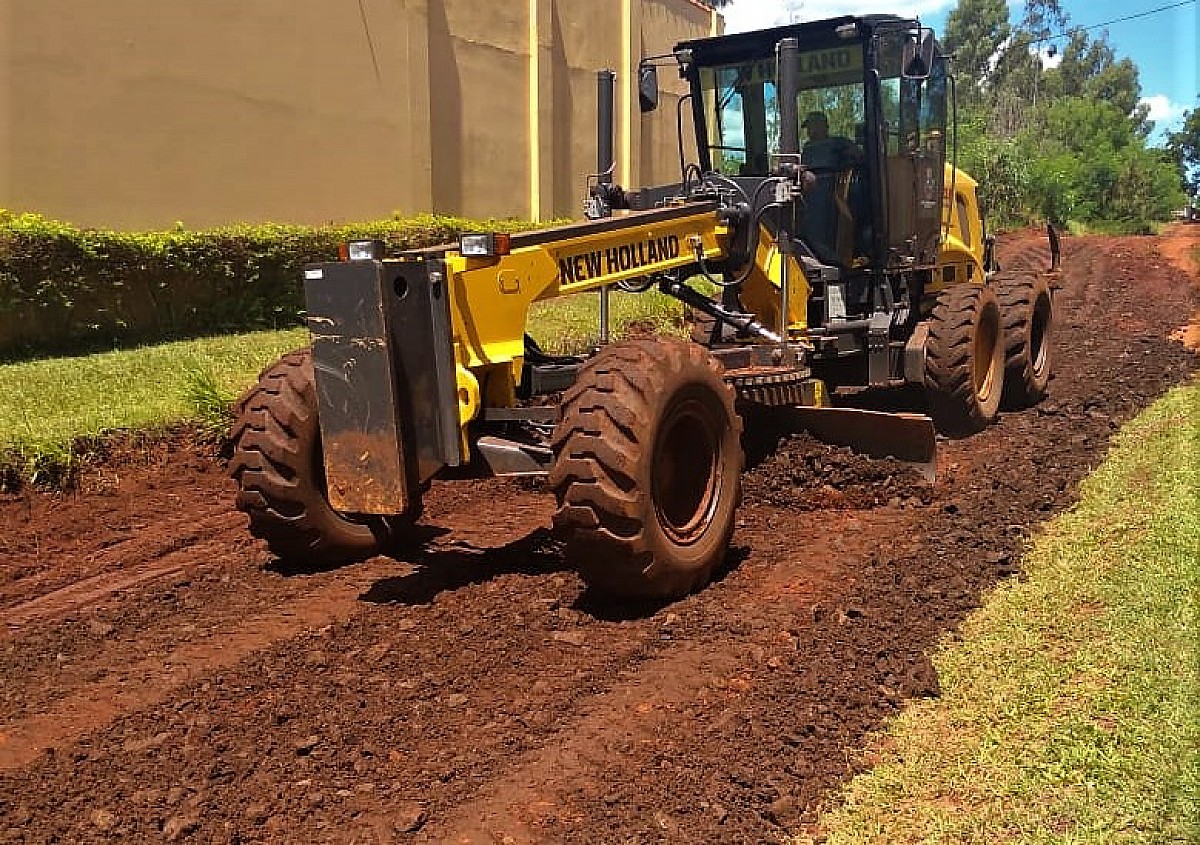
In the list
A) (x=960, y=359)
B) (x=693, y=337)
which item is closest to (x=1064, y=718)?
(x=960, y=359)

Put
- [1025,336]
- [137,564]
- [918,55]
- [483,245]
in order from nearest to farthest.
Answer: [483,245], [137,564], [918,55], [1025,336]

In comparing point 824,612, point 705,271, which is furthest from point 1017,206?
point 824,612

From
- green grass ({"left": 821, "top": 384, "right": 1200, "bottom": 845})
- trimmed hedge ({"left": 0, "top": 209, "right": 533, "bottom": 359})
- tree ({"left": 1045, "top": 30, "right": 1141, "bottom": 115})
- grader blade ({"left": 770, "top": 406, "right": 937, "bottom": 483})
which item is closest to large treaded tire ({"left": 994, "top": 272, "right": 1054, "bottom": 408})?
grader blade ({"left": 770, "top": 406, "right": 937, "bottom": 483})

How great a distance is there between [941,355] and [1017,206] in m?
28.8

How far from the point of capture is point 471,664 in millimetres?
A: 4730

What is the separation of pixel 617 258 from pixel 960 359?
339 centimetres

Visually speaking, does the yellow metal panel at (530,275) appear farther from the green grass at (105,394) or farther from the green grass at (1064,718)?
the green grass at (105,394)

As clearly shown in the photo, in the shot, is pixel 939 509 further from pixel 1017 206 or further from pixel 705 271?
pixel 1017 206

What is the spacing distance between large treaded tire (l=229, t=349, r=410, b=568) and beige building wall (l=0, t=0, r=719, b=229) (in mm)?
4201

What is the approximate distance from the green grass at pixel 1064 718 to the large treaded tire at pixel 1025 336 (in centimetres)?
376

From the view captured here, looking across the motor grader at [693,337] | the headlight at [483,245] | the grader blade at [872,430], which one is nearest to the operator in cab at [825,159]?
the motor grader at [693,337]

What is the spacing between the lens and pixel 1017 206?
3478 centimetres

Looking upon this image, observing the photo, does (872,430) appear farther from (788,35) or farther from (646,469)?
(788,35)

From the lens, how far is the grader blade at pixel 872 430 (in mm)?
6980
